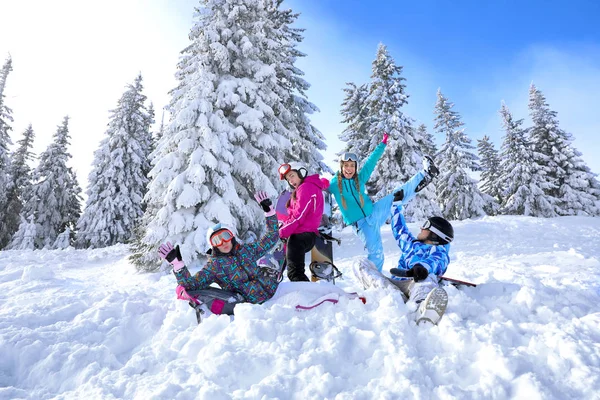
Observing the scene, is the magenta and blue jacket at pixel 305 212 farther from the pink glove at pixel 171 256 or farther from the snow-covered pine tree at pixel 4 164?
the snow-covered pine tree at pixel 4 164

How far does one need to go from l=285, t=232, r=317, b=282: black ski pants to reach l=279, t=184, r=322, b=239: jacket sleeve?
11 cm

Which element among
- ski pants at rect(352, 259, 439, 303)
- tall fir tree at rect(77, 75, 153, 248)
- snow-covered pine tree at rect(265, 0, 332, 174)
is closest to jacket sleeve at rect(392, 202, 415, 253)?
ski pants at rect(352, 259, 439, 303)

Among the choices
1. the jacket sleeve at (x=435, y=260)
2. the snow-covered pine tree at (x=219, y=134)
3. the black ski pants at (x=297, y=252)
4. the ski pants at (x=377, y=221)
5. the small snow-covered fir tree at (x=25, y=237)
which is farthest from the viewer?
the small snow-covered fir tree at (x=25, y=237)

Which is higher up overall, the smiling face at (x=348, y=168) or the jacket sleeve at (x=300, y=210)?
the smiling face at (x=348, y=168)

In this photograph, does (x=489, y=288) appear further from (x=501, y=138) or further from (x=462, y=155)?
(x=501, y=138)

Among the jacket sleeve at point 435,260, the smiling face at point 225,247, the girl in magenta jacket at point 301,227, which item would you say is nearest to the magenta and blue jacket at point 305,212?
the girl in magenta jacket at point 301,227

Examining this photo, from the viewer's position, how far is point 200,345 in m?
2.97

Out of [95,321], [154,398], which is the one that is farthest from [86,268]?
[154,398]

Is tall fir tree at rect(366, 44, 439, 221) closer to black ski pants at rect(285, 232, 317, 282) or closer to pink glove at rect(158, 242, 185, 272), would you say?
black ski pants at rect(285, 232, 317, 282)

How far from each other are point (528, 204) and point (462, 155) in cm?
605

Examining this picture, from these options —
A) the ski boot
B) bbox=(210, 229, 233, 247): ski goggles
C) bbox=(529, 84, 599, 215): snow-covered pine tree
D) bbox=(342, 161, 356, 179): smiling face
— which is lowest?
the ski boot

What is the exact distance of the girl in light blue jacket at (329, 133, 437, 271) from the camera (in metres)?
5.28

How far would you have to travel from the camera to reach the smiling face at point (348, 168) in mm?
5430

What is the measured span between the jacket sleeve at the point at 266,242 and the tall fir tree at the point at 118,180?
1915cm
